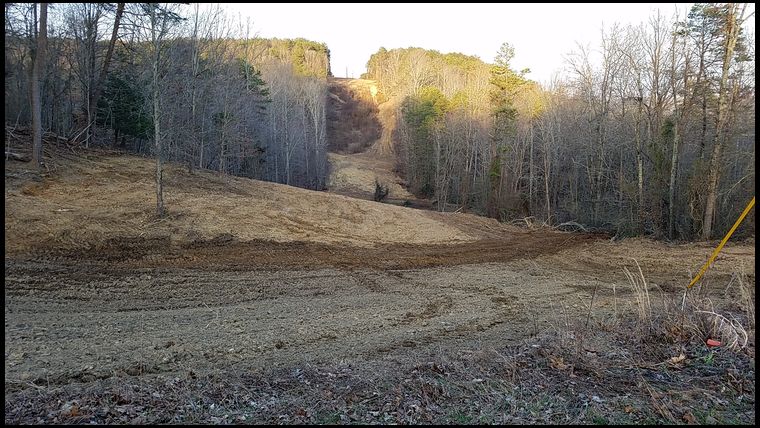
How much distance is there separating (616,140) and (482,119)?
530 inches

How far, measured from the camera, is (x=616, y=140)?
29.9 m

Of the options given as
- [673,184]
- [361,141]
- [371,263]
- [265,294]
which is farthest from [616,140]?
[361,141]

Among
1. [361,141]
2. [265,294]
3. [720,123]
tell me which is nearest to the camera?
[265,294]

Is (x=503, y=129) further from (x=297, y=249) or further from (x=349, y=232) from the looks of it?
(x=297, y=249)

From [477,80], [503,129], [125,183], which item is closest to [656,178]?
[503,129]

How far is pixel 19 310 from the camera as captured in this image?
27.2ft

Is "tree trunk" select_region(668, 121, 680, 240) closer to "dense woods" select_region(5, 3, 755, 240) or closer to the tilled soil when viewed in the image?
"dense woods" select_region(5, 3, 755, 240)

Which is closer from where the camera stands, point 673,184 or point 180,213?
point 180,213

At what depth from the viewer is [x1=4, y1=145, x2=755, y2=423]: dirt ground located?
14.9ft

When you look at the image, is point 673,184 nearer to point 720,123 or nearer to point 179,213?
point 720,123

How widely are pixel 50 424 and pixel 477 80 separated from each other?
161 ft

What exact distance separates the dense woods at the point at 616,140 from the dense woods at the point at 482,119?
9 cm

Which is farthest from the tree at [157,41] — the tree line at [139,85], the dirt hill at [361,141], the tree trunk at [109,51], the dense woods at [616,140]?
the dirt hill at [361,141]

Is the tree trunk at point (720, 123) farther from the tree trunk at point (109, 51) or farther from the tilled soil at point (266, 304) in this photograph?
the tree trunk at point (109, 51)
